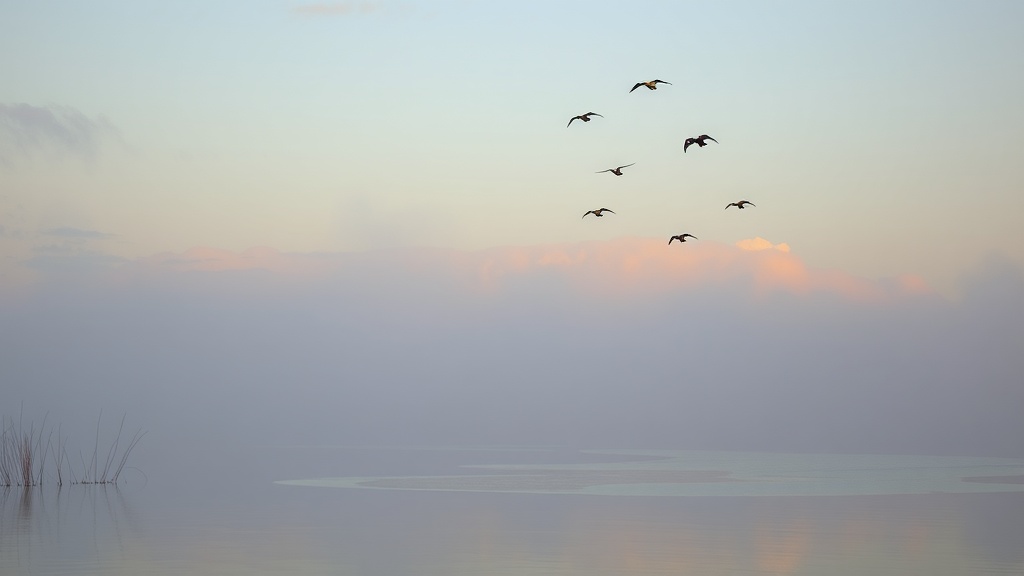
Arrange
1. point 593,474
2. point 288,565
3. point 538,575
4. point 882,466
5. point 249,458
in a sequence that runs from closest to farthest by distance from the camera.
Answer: point 538,575 → point 288,565 → point 593,474 → point 882,466 → point 249,458

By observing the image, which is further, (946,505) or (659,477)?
(659,477)

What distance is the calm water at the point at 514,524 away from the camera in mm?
20328

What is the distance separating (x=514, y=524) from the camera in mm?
26953

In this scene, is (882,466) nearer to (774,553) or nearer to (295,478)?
(295,478)

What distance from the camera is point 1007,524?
27.6 meters

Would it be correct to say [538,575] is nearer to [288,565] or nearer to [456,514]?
[288,565]

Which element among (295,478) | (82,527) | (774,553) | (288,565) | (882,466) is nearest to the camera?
(288,565)

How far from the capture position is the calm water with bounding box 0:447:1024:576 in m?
20.3

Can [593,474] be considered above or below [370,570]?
above

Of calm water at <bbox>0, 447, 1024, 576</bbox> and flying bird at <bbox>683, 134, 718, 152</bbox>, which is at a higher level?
flying bird at <bbox>683, 134, 718, 152</bbox>

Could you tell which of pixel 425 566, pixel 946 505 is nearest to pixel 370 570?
pixel 425 566

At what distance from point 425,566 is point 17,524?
11489mm

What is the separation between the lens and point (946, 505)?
32.7m

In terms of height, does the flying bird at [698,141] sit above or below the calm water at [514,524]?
above
